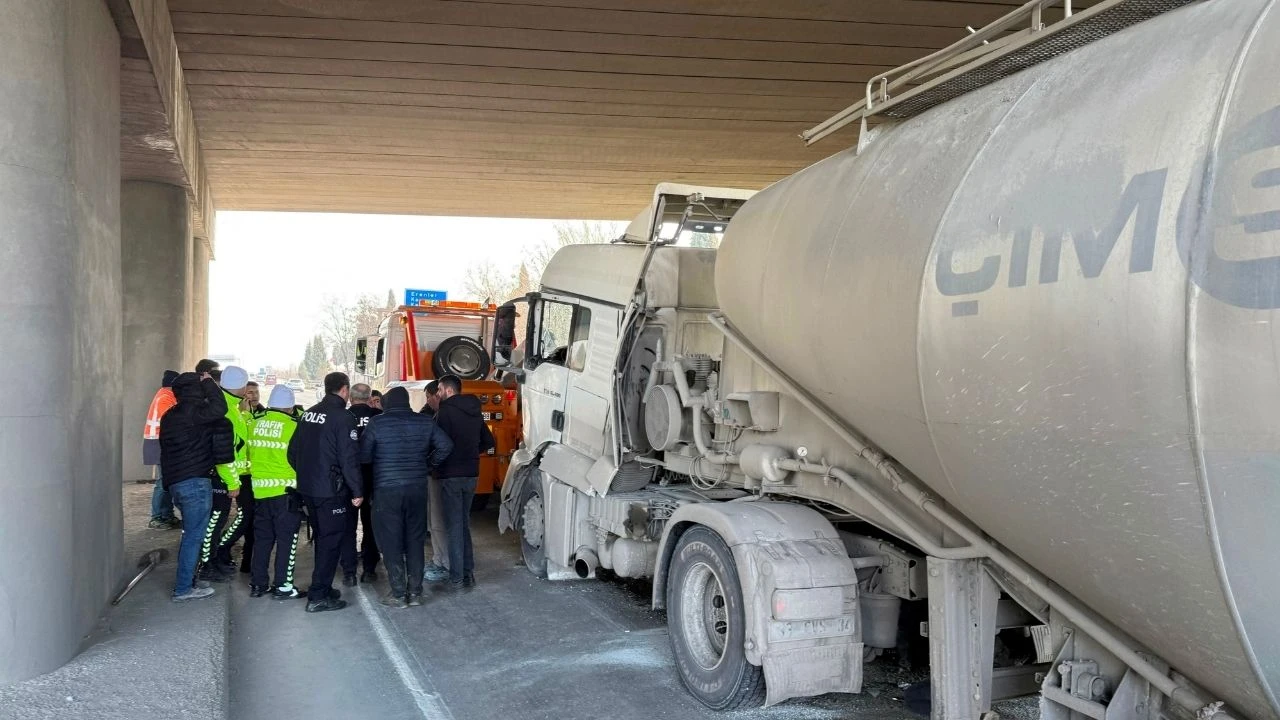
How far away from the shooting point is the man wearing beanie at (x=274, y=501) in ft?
23.0

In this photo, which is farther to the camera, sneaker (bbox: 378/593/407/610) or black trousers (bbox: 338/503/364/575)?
black trousers (bbox: 338/503/364/575)

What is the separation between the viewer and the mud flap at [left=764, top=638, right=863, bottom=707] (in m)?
4.56

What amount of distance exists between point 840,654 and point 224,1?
7.03 meters

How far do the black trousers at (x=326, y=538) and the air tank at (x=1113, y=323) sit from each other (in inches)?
175

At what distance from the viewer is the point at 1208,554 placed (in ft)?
→ 8.47

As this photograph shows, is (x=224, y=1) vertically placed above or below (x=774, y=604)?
above

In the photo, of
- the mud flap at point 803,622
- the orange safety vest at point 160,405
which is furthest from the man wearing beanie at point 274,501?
the mud flap at point 803,622

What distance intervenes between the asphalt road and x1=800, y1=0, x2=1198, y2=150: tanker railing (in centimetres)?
311

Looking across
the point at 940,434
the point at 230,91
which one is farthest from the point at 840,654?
the point at 230,91

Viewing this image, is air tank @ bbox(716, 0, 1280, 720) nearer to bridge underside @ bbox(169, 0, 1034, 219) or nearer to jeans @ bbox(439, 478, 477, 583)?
jeans @ bbox(439, 478, 477, 583)

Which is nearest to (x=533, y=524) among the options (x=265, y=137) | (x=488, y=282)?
(x=265, y=137)

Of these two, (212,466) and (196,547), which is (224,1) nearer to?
(212,466)

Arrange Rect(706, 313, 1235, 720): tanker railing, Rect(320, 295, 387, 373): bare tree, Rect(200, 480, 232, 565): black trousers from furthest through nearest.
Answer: Rect(320, 295, 387, 373): bare tree → Rect(200, 480, 232, 565): black trousers → Rect(706, 313, 1235, 720): tanker railing

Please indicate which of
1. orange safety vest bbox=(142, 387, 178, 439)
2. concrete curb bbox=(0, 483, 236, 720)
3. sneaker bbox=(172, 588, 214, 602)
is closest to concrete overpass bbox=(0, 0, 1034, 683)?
concrete curb bbox=(0, 483, 236, 720)
